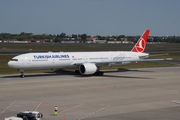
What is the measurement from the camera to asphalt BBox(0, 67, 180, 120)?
79.6 feet

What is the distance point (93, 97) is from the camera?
31.3 meters

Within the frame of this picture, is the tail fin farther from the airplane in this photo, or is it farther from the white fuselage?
the airplane

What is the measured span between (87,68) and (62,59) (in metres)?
3.94

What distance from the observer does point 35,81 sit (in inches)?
1674

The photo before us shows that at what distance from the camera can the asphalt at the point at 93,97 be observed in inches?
956

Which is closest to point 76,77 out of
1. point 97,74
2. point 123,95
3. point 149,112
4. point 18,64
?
point 97,74

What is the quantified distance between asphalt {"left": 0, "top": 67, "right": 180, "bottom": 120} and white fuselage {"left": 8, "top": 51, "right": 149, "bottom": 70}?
1.92m

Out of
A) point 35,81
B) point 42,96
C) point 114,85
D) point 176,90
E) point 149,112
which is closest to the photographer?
point 149,112

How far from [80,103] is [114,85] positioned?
39.3 feet

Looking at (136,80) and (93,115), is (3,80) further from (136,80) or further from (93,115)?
(93,115)

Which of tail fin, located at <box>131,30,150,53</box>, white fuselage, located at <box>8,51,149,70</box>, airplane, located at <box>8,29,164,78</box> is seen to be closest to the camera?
white fuselage, located at <box>8,51,149,70</box>

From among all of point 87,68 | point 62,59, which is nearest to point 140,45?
point 87,68

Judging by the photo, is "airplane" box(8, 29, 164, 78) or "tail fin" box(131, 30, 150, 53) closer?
"airplane" box(8, 29, 164, 78)

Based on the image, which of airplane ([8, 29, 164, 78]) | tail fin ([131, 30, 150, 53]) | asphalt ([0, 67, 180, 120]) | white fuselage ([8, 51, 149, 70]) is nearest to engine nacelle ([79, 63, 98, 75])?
airplane ([8, 29, 164, 78])
